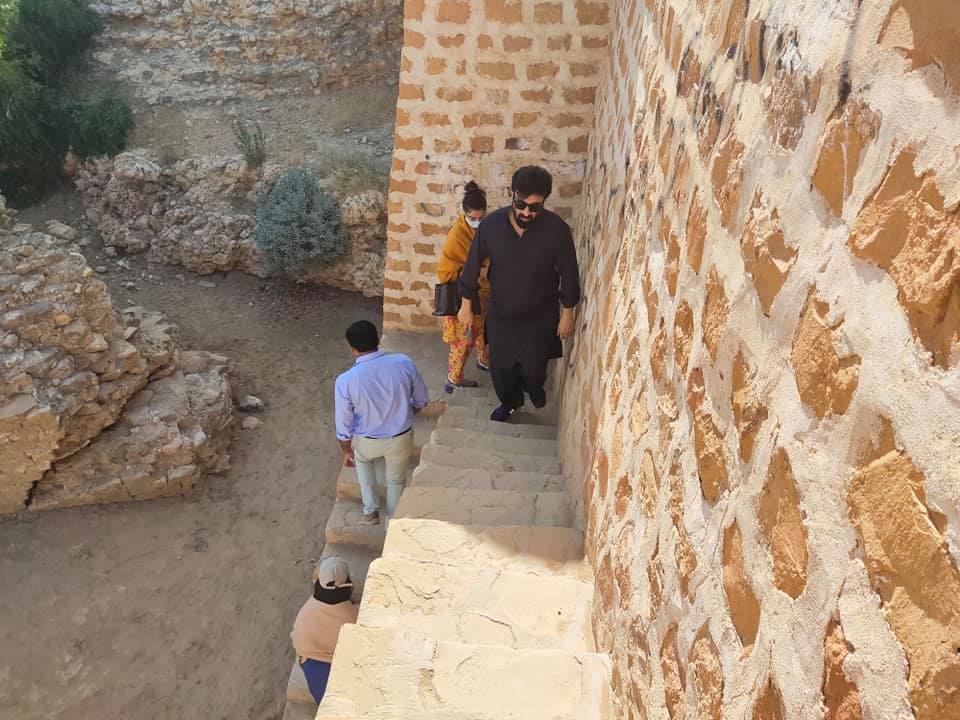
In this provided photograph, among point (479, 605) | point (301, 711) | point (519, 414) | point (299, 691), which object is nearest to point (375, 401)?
point (519, 414)

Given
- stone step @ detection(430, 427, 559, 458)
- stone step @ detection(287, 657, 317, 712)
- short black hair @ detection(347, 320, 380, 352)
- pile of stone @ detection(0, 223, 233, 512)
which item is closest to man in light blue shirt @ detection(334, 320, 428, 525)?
short black hair @ detection(347, 320, 380, 352)

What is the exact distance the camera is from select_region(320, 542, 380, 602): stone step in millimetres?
4266

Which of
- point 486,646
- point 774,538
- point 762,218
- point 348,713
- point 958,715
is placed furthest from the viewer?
point 486,646

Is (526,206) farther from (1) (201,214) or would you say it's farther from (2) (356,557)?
(1) (201,214)

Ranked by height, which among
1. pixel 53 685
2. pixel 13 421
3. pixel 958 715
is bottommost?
pixel 53 685

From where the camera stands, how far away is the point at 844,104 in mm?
1004

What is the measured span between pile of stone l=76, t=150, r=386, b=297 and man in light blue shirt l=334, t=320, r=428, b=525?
7.26m

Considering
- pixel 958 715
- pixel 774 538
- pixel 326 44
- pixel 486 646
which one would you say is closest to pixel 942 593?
pixel 958 715

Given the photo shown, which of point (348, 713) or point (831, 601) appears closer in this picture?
point (831, 601)

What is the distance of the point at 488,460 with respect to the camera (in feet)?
12.4

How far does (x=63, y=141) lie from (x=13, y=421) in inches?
304

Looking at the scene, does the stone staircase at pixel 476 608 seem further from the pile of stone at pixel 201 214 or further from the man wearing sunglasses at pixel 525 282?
the pile of stone at pixel 201 214

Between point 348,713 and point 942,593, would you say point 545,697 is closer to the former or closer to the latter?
point 348,713

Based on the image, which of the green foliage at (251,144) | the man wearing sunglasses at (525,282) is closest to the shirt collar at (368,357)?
the man wearing sunglasses at (525,282)
